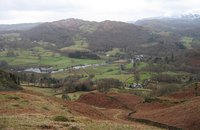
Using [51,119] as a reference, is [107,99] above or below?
below

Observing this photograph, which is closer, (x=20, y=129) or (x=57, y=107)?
(x=20, y=129)

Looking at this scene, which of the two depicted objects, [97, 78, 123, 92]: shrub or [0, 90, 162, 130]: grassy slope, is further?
[97, 78, 123, 92]: shrub

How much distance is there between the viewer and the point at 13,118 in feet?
130

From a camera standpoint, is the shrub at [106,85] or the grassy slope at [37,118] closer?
the grassy slope at [37,118]

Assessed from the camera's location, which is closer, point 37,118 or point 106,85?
point 37,118

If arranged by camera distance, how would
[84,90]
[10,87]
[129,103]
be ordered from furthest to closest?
[84,90], [129,103], [10,87]

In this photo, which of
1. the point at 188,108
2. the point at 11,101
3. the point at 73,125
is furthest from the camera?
the point at 188,108

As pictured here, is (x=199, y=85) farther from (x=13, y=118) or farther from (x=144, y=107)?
(x=13, y=118)

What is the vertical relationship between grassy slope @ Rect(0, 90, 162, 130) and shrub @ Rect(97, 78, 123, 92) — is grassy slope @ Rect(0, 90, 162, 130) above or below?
above

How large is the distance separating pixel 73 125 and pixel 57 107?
20507mm

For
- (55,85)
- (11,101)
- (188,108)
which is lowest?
(55,85)

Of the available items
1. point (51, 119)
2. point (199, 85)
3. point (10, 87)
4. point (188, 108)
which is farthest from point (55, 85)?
point (51, 119)

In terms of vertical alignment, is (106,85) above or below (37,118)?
below

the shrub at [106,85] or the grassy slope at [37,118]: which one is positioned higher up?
the grassy slope at [37,118]
